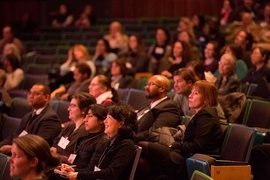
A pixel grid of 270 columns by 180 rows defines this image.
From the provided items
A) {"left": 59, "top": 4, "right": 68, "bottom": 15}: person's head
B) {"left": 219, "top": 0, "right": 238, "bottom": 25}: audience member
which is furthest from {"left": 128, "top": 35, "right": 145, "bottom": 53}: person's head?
{"left": 59, "top": 4, "right": 68, "bottom": 15}: person's head

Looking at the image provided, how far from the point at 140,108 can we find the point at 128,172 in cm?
145

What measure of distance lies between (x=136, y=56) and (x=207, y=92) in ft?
12.4

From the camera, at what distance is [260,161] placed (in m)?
4.36

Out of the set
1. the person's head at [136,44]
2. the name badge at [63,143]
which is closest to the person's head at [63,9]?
the person's head at [136,44]

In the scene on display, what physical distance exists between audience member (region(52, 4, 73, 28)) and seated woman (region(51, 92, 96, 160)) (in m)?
7.69

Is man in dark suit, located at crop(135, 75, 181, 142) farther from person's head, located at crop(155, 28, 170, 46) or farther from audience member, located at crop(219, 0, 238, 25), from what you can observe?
audience member, located at crop(219, 0, 238, 25)

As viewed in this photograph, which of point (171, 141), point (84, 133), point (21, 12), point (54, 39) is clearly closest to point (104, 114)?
point (84, 133)

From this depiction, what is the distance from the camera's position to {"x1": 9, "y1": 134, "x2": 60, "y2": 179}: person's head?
273cm

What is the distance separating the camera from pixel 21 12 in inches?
516

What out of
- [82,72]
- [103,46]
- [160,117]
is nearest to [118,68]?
[82,72]

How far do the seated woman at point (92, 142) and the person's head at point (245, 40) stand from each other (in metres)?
3.16

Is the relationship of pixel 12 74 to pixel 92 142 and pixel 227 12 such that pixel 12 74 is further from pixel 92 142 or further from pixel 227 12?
pixel 227 12

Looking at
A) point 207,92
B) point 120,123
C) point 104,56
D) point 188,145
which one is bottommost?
point 104,56

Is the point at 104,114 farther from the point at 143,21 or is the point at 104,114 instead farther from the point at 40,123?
the point at 143,21
